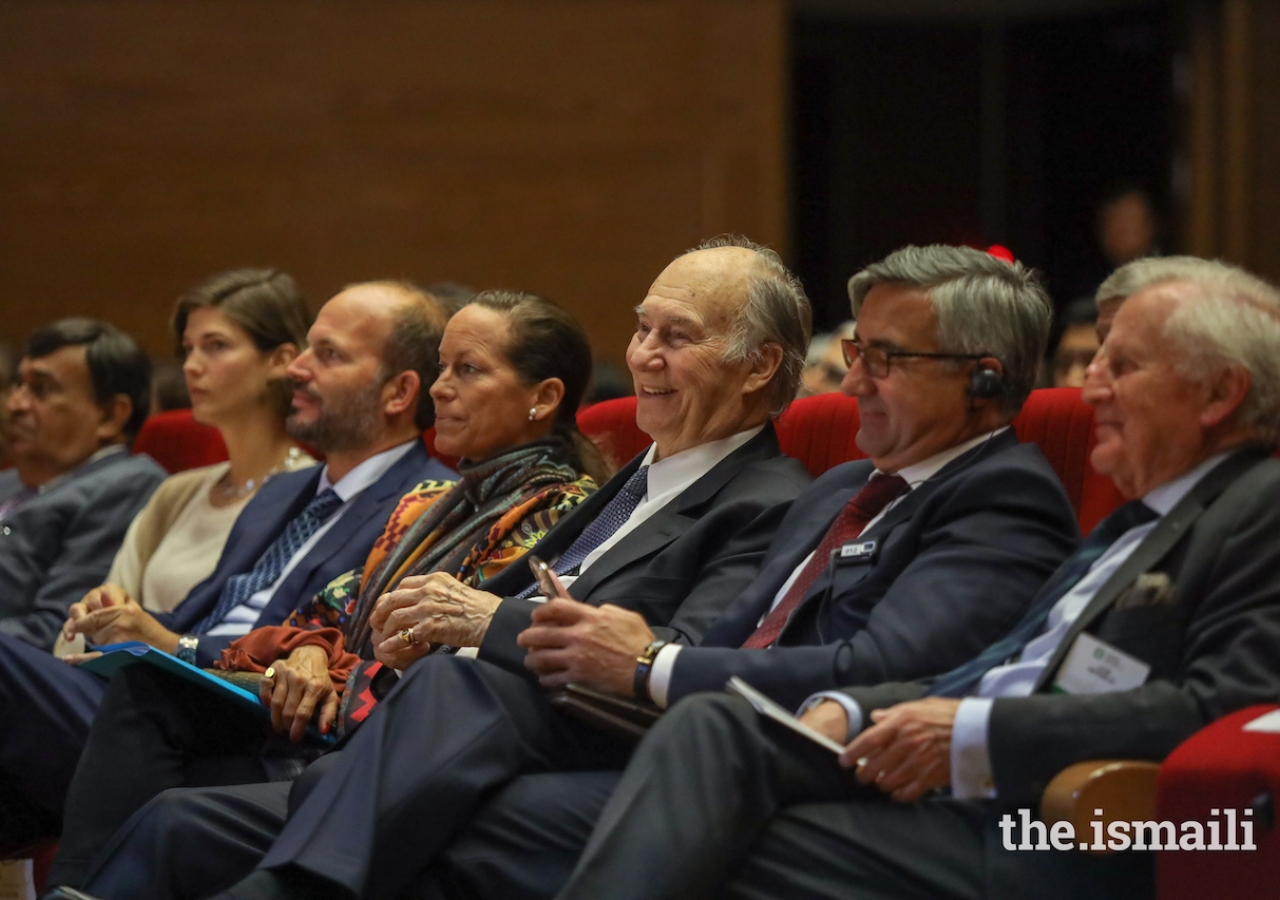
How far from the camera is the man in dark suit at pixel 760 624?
1.86 metres

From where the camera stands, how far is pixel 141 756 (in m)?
2.41

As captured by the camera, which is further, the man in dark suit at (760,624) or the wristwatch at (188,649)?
the wristwatch at (188,649)

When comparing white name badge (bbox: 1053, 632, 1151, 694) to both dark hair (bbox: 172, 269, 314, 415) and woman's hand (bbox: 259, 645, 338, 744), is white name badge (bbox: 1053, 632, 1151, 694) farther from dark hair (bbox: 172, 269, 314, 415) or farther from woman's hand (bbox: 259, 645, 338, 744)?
dark hair (bbox: 172, 269, 314, 415)

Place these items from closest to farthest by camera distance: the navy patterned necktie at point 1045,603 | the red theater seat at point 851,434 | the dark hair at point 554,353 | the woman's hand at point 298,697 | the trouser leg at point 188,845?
the navy patterned necktie at point 1045,603 < the trouser leg at point 188,845 < the red theater seat at point 851,434 < the woman's hand at point 298,697 < the dark hair at point 554,353

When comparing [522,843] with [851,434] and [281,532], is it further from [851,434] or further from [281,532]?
[281,532]

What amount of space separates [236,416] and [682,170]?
3.29 m

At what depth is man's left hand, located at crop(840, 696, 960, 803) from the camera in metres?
1.69

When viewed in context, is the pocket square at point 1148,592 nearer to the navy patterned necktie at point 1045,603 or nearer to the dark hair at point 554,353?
the navy patterned necktie at point 1045,603

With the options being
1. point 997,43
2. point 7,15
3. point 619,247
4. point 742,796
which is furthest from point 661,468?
point 997,43

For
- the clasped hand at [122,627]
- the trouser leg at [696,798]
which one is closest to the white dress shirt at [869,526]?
the trouser leg at [696,798]

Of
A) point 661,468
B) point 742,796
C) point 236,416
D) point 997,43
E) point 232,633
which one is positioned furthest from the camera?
point 997,43

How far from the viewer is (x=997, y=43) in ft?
26.9

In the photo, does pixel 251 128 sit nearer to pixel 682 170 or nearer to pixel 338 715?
pixel 682 170

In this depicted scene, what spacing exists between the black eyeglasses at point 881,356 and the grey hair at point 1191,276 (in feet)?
0.78
